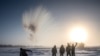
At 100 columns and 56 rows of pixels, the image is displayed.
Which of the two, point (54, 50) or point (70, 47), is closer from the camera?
point (70, 47)

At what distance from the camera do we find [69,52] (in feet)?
69.1

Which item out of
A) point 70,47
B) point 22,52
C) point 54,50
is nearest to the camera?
point 22,52

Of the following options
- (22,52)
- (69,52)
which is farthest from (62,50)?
(22,52)

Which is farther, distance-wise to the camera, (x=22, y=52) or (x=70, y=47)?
(x=70, y=47)

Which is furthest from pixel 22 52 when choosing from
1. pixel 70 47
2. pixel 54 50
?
pixel 54 50

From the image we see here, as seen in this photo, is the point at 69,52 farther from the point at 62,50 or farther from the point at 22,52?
the point at 22,52

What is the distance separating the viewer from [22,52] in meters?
13.3

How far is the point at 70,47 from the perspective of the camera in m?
20.9

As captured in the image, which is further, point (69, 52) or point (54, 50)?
point (54, 50)

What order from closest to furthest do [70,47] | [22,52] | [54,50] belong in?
[22,52] < [70,47] < [54,50]

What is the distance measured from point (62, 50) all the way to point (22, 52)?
29.6 feet

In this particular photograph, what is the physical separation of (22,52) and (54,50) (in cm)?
1008

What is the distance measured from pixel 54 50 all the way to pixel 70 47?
2649 mm

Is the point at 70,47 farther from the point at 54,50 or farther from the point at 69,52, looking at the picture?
the point at 54,50
